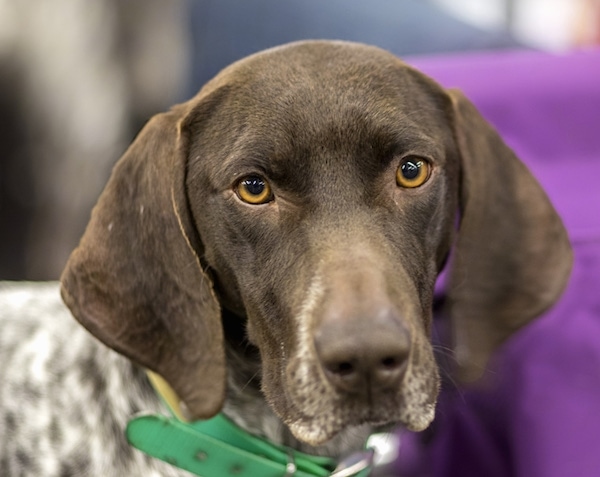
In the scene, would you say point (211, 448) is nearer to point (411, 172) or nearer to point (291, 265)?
point (291, 265)

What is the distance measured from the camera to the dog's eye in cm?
182

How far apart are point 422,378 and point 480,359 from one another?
0.48 meters

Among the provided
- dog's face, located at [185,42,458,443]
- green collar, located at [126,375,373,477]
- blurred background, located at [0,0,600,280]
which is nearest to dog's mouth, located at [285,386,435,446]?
dog's face, located at [185,42,458,443]

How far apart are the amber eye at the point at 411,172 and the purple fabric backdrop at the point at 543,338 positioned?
65 centimetres

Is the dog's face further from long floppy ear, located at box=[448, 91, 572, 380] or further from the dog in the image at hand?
long floppy ear, located at box=[448, 91, 572, 380]

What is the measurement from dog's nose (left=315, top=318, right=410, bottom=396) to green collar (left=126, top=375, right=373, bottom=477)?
474 mm

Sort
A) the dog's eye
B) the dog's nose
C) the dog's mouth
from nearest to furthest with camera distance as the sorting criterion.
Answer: the dog's nose, the dog's mouth, the dog's eye

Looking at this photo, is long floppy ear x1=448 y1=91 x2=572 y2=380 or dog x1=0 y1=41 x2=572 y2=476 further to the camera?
long floppy ear x1=448 y1=91 x2=572 y2=380

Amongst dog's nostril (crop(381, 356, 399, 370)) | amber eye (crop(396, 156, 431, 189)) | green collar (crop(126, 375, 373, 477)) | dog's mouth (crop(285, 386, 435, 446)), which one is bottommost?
green collar (crop(126, 375, 373, 477))

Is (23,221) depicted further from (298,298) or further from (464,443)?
(298,298)

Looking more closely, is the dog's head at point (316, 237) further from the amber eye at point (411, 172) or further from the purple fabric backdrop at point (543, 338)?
the purple fabric backdrop at point (543, 338)

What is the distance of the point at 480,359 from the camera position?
213 centimetres

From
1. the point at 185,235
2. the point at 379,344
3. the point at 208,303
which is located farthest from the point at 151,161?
the point at 379,344

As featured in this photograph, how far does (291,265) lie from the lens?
5.79 ft
